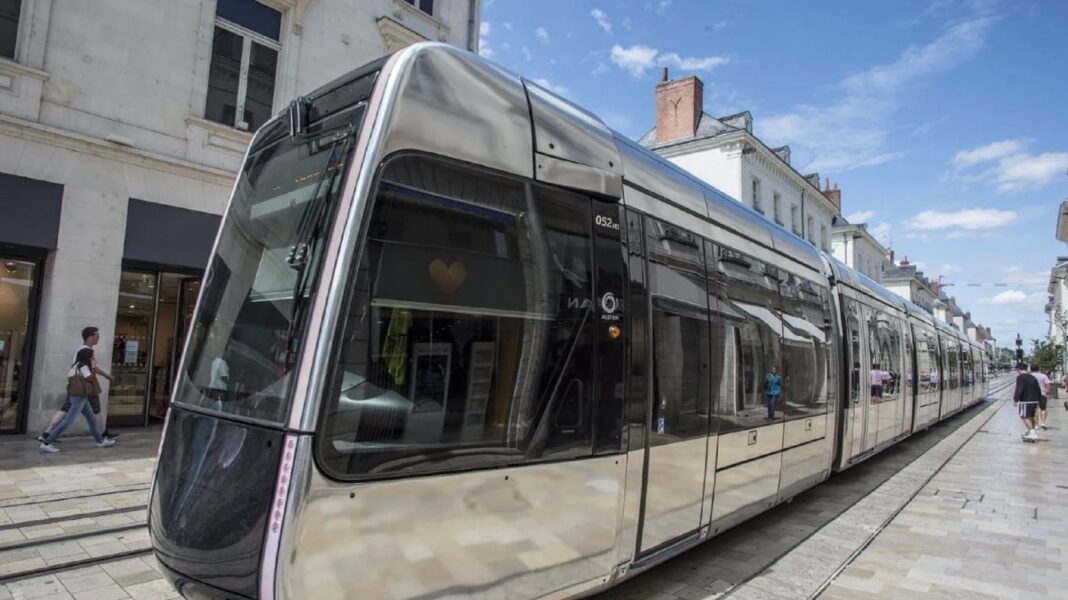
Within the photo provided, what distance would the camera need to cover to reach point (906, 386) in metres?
11.0

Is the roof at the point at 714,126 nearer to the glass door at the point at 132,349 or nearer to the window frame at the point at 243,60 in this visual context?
the window frame at the point at 243,60

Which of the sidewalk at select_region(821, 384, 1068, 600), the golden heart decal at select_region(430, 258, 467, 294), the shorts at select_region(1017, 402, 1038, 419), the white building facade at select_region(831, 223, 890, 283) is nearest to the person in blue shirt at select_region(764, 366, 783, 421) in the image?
the sidewalk at select_region(821, 384, 1068, 600)

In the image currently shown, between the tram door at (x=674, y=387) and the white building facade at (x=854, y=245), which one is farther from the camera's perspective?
the white building facade at (x=854, y=245)

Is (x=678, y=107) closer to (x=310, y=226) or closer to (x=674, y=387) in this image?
(x=674, y=387)

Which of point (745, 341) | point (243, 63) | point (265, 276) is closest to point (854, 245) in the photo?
point (243, 63)

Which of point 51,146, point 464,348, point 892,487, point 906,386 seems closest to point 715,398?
point 464,348

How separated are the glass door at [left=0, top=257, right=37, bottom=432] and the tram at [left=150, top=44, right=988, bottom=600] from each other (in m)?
8.27

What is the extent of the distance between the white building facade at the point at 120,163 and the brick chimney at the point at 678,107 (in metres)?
18.0

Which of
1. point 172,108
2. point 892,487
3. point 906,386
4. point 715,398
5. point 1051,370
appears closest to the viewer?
point 715,398

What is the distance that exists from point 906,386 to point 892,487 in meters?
3.65

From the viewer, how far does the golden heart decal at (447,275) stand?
101 inches

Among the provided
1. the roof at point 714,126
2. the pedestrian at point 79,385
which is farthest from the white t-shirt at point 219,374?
the roof at point 714,126

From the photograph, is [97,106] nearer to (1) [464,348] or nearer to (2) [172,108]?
(2) [172,108]

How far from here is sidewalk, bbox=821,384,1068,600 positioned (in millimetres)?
4453
